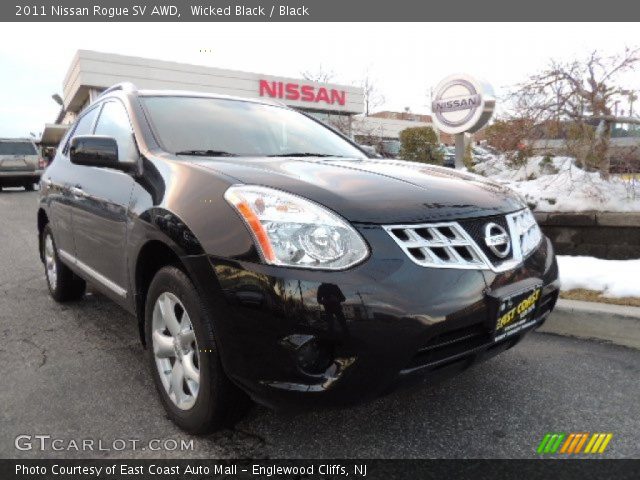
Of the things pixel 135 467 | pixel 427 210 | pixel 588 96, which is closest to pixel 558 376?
pixel 427 210

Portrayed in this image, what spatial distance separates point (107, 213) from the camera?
9.04 feet

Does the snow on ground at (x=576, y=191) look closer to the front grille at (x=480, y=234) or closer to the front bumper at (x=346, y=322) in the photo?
the front grille at (x=480, y=234)

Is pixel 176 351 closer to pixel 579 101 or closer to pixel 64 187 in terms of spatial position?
pixel 64 187

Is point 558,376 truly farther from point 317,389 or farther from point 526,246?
point 317,389

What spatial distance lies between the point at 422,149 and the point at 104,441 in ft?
33.4

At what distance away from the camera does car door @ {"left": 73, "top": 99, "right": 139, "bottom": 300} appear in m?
2.62

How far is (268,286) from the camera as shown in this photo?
1.75m

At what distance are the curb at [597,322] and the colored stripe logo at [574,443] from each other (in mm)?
1345

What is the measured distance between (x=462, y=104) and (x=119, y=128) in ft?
18.7

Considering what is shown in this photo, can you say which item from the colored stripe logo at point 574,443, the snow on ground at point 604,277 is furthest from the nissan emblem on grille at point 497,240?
the snow on ground at point 604,277

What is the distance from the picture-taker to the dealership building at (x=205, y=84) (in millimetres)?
19969

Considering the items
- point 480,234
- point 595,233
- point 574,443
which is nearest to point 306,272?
point 480,234

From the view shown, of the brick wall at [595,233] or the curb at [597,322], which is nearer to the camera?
the curb at [597,322]

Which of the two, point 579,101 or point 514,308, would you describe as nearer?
point 514,308
